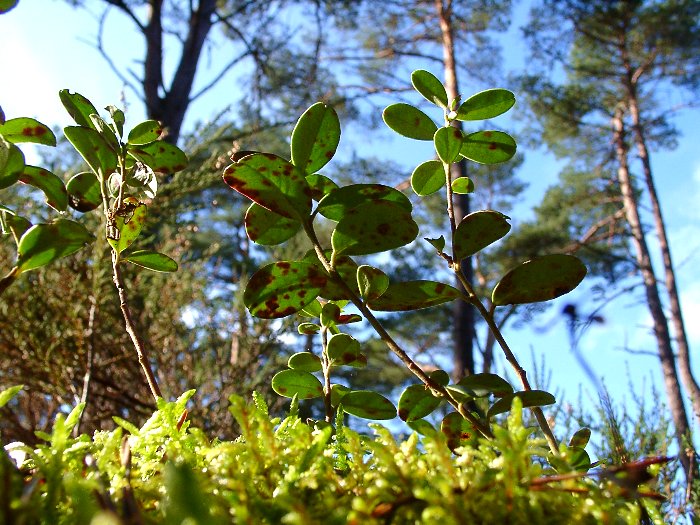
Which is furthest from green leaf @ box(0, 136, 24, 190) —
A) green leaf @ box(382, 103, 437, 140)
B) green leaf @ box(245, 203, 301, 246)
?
green leaf @ box(382, 103, 437, 140)

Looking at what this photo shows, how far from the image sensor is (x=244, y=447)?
Answer: 11.9 inches

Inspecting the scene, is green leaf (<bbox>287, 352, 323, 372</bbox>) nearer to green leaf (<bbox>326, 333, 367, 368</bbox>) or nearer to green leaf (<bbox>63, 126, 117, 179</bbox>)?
green leaf (<bbox>326, 333, 367, 368</bbox>)

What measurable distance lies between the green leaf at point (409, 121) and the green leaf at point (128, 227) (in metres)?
0.21

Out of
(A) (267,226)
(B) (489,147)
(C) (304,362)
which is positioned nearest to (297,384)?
(C) (304,362)

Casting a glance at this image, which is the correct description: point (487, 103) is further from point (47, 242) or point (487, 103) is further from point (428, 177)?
point (47, 242)

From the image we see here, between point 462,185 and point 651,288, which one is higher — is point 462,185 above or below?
below

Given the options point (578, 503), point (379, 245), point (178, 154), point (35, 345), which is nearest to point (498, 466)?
point (578, 503)

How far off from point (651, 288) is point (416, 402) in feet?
23.0

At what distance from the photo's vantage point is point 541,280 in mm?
386

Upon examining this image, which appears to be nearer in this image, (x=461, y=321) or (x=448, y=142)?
(x=448, y=142)

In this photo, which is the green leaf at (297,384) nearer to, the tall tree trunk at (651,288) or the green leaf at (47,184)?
the green leaf at (47,184)

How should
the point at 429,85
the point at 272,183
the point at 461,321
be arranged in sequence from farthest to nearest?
the point at 461,321
the point at 429,85
the point at 272,183

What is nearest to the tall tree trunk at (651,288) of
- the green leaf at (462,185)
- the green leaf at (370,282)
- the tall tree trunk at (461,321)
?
Result: the tall tree trunk at (461,321)

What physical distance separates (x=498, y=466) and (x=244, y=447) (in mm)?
128
